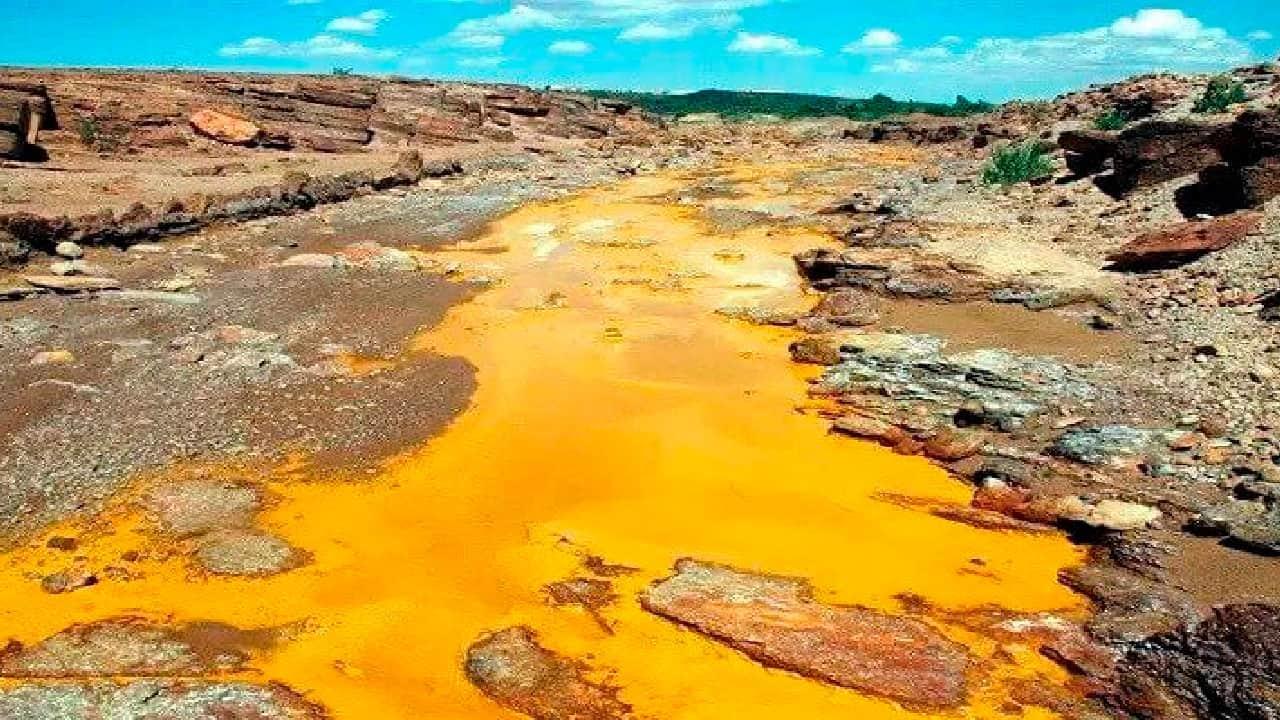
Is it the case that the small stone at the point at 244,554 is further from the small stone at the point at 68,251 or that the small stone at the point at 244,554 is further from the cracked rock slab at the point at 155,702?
the small stone at the point at 68,251

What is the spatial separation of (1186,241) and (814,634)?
15287 millimetres

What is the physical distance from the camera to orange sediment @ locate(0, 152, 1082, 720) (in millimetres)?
8391

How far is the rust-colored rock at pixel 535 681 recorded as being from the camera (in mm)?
7883

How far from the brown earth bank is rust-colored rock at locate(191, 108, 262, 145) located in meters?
7.44

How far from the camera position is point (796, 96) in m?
185

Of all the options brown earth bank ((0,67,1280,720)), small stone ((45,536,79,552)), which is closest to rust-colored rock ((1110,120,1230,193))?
brown earth bank ((0,67,1280,720))

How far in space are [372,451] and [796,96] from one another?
18281 centimetres

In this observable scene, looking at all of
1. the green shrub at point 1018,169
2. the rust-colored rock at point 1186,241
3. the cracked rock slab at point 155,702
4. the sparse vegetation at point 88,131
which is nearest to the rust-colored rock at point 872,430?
the cracked rock slab at point 155,702

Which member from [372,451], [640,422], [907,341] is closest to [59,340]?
[372,451]

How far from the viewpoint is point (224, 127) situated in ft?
144

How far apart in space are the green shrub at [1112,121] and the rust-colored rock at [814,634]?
34.1 meters

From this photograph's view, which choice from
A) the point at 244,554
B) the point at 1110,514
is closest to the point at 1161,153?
the point at 1110,514

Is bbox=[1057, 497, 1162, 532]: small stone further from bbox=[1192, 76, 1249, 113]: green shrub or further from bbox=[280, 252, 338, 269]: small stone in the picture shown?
bbox=[1192, 76, 1249, 113]: green shrub

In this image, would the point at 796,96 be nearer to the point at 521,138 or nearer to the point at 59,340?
the point at 521,138
